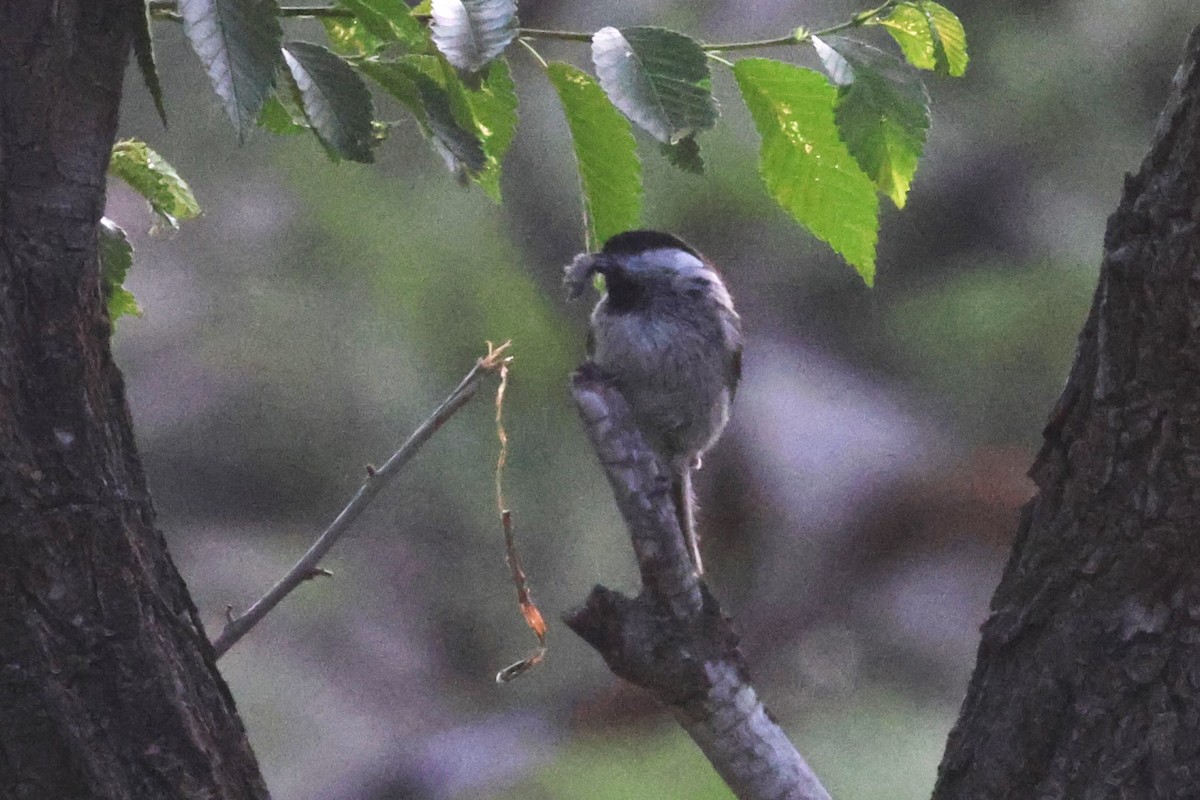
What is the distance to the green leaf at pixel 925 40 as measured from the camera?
1.12 meters

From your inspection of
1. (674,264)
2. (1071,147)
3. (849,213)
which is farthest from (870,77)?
(1071,147)

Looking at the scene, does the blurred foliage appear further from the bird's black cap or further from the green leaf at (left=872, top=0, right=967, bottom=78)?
the green leaf at (left=872, top=0, right=967, bottom=78)

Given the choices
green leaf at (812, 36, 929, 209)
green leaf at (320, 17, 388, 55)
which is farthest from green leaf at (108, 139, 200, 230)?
green leaf at (812, 36, 929, 209)

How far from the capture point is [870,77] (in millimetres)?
1025

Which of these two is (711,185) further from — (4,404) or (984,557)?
(4,404)

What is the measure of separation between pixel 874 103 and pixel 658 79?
0.19 metres

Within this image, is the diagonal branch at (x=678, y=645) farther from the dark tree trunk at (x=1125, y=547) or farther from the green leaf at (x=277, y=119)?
the green leaf at (x=277, y=119)

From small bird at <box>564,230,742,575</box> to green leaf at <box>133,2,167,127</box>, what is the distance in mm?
939

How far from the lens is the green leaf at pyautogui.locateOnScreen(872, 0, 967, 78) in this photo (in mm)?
1118

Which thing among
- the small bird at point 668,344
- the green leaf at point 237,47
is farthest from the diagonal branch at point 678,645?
the small bird at point 668,344

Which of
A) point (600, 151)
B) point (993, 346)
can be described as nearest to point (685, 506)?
point (600, 151)

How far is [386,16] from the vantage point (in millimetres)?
953

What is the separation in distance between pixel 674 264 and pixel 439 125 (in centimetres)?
106

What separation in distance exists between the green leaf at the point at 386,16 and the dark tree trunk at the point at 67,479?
0.16m
